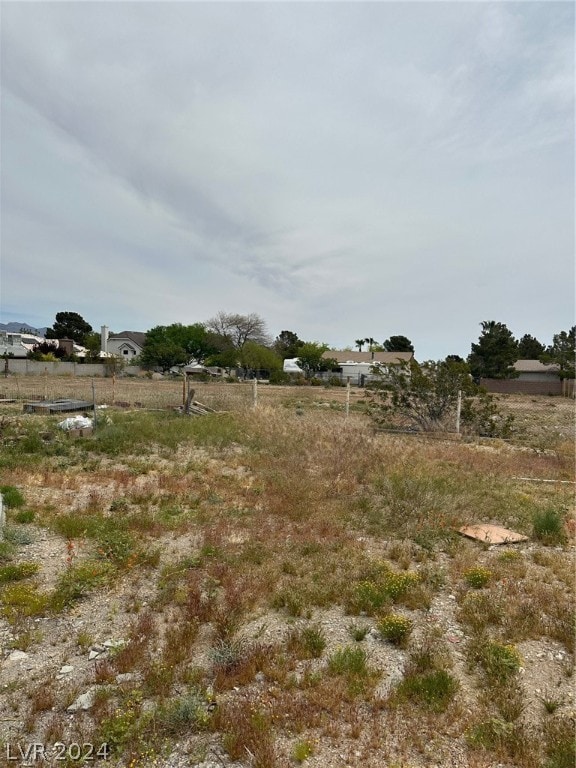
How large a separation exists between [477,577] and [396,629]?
1.44 metres

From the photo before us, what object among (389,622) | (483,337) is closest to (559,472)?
(389,622)

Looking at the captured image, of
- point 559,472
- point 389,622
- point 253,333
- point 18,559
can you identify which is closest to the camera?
point 389,622

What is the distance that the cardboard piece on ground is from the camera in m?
5.70

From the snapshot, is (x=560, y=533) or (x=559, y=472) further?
(x=559, y=472)

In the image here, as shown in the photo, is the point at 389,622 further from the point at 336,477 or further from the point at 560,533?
the point at 336,477

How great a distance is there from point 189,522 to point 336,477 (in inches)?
124

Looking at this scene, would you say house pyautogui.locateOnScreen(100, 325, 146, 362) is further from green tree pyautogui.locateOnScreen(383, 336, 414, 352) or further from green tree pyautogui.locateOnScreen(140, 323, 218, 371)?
green tree pyautogui.locateOnScreen(383, 336, 414, 352)

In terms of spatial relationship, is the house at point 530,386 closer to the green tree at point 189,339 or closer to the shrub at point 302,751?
the green tree at point 189,339

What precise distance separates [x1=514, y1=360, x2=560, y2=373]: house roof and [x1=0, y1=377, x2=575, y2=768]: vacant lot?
48.8m

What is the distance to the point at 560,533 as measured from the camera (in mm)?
5812

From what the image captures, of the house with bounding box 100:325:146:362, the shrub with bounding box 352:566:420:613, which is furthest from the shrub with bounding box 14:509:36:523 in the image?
the house with bounding box 100:325:146:362

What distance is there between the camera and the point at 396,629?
3525 millimetres

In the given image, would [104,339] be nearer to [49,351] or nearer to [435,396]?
[49,351]

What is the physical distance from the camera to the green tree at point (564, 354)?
4192 centimetres
